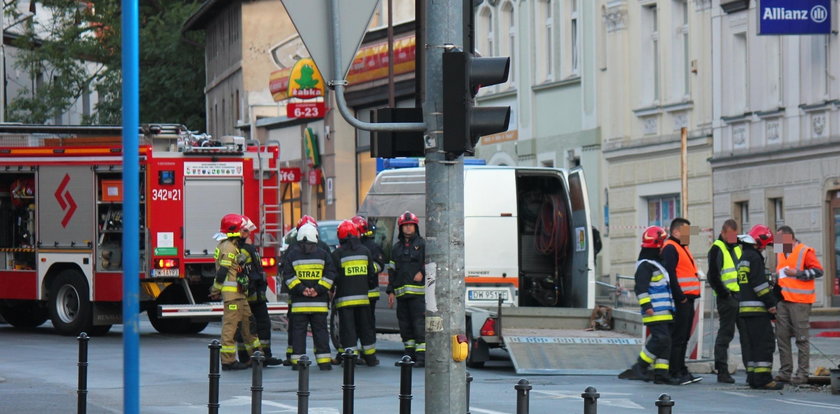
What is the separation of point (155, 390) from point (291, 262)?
2791mm

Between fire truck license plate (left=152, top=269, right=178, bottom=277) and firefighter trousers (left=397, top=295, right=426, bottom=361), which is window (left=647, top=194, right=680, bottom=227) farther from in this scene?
firefighter trousers (left=397, top=295, right=426, bottom=361)

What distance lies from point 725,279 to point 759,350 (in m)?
1.37

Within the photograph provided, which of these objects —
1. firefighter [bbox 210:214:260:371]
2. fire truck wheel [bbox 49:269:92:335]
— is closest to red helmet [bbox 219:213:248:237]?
firefighter [bbox 210:214:260:371]

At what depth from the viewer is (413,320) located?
65.4ft

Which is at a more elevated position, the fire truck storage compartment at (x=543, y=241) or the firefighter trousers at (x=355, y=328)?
the fire truck storage compartment at (x=543, y=241)

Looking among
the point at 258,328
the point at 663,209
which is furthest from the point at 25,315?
the point at 663,209

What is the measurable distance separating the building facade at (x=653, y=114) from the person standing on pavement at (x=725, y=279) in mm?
15584

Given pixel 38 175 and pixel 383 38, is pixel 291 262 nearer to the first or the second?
pixel 38 175

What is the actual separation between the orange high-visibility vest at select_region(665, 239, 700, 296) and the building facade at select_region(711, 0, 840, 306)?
12.8 meters

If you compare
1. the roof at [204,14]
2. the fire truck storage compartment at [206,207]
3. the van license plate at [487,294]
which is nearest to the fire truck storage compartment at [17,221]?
the fire truck storage compartment at [206,207]

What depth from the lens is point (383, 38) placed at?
4684cm

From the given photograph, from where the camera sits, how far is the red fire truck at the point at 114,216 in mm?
23562

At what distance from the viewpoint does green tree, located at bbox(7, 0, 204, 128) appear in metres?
61.1

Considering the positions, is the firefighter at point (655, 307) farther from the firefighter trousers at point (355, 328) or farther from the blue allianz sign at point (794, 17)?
the blue allianz sign at point (794, 17)
